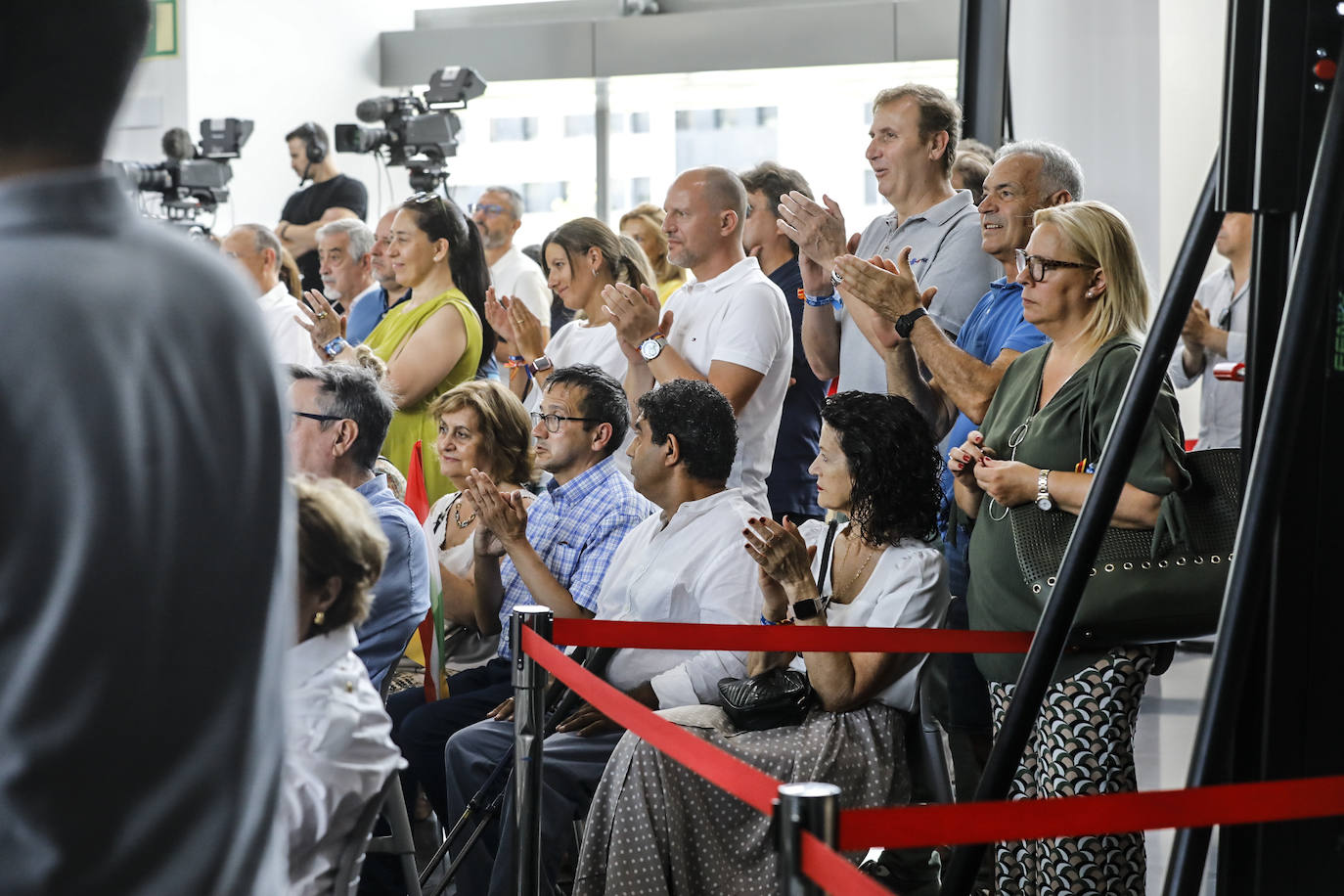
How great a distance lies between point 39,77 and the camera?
771 millimetres

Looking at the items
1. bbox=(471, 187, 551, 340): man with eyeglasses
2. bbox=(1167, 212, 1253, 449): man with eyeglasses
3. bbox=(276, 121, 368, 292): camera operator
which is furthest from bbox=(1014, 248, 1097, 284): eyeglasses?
bbox=(276, 121, 368, 292): camera operator

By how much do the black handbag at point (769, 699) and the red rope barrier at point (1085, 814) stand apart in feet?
3.45

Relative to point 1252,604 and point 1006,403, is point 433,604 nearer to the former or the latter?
point 1006,403

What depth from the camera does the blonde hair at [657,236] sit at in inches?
191

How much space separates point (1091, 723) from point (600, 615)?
1.11 meters

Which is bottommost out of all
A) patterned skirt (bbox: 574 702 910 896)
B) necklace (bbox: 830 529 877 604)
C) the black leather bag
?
patterned skirt (bbox: 574 702 910 896)

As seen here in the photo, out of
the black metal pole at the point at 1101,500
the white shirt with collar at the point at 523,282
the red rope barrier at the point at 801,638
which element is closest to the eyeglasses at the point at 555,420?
the red rope barrier at the point at 801,638

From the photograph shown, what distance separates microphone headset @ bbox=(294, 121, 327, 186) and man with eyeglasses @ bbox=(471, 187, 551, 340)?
3.73 ft

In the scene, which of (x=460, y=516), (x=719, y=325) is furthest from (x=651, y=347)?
(x=460, y=516)

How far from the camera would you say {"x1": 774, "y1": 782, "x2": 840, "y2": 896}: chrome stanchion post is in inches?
52.9

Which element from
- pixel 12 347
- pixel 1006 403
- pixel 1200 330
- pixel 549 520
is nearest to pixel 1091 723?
pixel 1006 403

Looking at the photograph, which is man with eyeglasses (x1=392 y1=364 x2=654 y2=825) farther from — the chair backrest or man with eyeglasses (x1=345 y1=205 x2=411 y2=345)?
man with eyeglasses (x1=345 y1=205 x2=411 y2=345)

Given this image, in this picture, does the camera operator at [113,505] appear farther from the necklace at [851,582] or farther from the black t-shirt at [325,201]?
the black t-shirt at [325,201]

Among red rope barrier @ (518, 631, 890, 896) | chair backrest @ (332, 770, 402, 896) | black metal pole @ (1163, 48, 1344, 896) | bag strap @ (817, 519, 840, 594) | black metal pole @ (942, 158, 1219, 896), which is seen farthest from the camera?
bag strap @ (817, 519, 840, 594)
